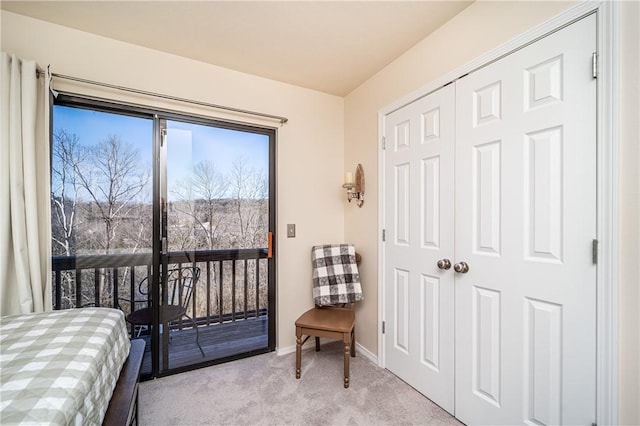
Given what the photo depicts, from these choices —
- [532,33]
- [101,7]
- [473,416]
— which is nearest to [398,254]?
[473,416]

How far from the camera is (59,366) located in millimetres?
921

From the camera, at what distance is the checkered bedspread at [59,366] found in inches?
30.0

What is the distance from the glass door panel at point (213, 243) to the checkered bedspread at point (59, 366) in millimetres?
889

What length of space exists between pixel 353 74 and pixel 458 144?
1250mm

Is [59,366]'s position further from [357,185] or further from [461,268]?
[357,185]

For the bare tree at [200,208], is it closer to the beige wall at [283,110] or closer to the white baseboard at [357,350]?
the beige wall at [283,110]

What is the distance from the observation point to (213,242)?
237 centimetres

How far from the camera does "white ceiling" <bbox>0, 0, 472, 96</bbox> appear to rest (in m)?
1.65

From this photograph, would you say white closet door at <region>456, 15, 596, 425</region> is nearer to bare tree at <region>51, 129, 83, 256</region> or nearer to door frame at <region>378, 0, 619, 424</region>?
door frame at <region>378, 0, 619, 424</region>

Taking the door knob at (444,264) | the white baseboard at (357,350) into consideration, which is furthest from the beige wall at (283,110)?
the door knob at (444,264)

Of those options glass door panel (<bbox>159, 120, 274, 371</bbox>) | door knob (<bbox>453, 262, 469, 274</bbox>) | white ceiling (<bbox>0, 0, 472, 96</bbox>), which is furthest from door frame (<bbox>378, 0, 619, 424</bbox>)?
glass door panel (<bbox>159, 120, 274, 371</bbox>)

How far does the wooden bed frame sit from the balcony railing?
0.73 m

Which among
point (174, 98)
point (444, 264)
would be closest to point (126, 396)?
point (444, 264)

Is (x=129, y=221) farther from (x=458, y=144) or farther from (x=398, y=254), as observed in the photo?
(x=458, y=144)
